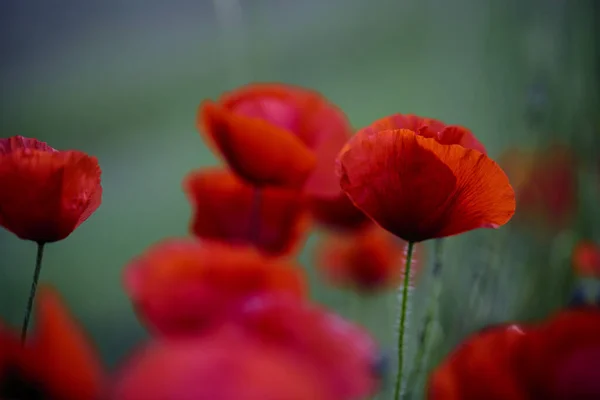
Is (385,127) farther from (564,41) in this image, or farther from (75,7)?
(75,7)

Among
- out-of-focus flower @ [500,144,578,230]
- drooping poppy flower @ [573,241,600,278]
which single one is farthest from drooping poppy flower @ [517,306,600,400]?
out-of-focus flower @ [500,144,578,230]

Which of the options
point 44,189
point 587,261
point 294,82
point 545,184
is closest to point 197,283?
point 44,189

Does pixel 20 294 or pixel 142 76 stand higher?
pixel 142 76

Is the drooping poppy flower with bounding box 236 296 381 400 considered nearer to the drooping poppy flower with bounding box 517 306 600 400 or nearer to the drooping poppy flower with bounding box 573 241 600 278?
the drooping poppy flower with bounding box 517 306 600 400

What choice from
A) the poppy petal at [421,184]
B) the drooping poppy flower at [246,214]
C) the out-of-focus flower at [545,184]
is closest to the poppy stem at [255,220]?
the drooping poppy flower at [246,214]

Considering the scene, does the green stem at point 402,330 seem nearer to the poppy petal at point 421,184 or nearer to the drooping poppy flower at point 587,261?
the poppy petal at point 421,184

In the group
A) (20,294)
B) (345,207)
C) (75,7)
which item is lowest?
(20,294)

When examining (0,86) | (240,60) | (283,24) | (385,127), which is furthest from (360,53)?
(385,127)
